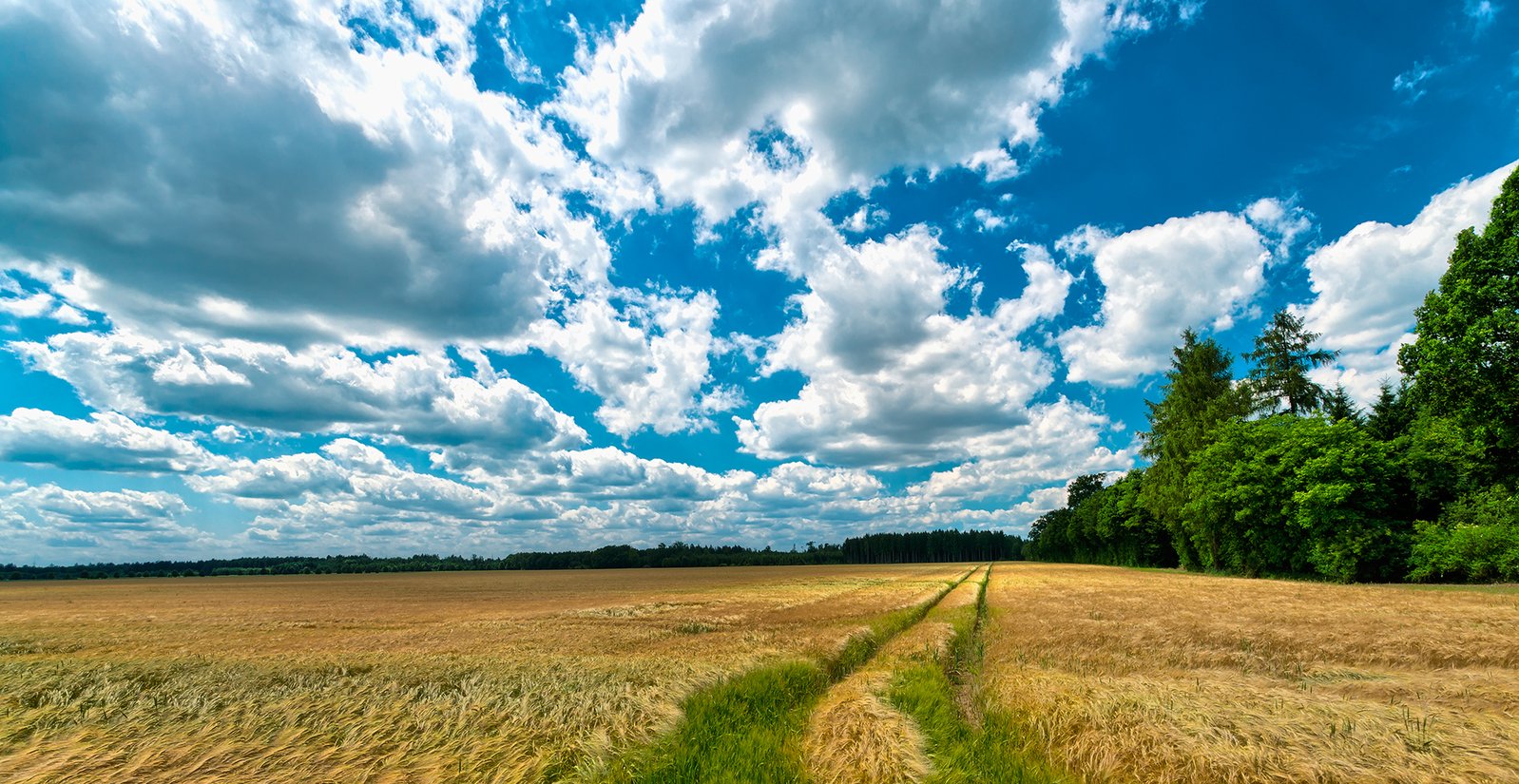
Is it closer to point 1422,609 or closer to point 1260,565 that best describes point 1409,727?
point 1422,609

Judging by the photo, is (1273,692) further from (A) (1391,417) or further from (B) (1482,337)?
(A) (1391,417)

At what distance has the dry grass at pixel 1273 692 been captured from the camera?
6645 mm

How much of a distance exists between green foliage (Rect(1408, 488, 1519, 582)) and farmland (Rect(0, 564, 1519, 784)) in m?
17.0

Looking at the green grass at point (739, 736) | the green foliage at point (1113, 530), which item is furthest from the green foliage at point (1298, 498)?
the green grass at point (739, 736)

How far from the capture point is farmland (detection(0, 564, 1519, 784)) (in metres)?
6.98

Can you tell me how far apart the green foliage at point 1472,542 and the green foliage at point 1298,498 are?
2.45m

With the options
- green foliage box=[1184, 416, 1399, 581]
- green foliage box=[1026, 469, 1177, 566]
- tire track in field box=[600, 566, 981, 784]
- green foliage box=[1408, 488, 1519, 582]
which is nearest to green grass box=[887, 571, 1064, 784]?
tire track in field box=[600, 566, 981, 784]

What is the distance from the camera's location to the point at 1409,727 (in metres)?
7.40

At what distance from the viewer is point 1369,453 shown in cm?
3981

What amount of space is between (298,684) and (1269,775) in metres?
15.3

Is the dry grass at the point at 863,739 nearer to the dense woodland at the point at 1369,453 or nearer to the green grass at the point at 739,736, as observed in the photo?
the green grass at the point at 739,736

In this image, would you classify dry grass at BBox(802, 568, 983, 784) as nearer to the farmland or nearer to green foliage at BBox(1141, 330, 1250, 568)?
the farmland

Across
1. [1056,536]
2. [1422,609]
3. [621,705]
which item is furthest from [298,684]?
[1056,536]

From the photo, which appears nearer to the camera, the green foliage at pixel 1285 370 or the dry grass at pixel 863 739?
the dry grass at pixel 863 739
